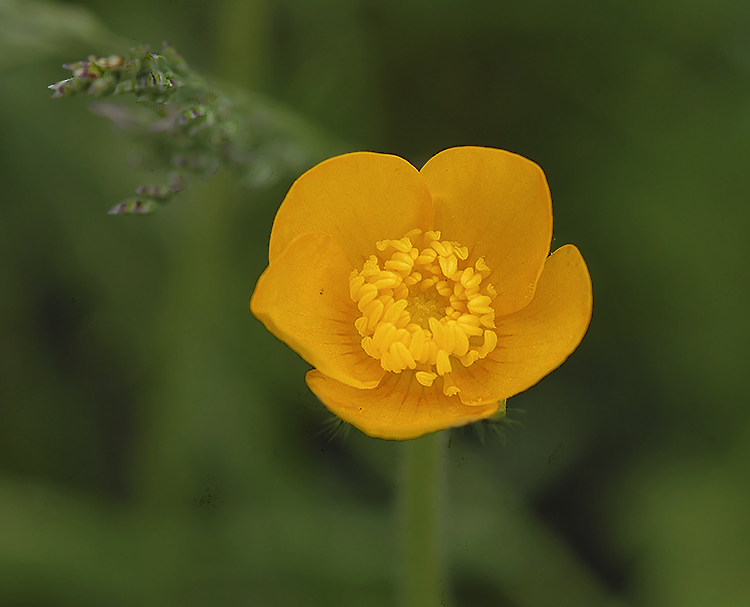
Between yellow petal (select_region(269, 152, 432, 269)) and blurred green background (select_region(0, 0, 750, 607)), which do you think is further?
blurred green background (select_region(0, 0, 750, 607))

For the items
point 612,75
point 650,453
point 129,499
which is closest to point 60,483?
point 129,499

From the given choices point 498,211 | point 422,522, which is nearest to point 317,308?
point 498,211

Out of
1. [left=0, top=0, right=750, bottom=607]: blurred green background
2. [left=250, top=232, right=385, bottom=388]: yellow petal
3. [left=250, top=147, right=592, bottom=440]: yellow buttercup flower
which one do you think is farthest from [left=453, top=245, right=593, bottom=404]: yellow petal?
[left=0, top=0, right=750, bottom=607]: blurred green background

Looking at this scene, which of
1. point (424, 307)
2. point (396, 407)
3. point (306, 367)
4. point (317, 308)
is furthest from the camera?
point (306, 367)

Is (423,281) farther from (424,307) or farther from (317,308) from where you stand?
(317,308)

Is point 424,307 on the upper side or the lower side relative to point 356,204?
lower

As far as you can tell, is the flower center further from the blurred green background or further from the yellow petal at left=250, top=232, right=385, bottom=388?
the blurred green background
